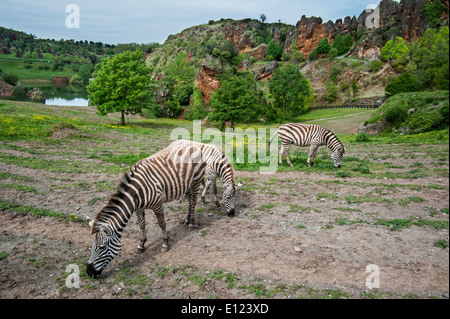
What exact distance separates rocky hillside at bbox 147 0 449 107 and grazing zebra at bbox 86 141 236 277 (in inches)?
246

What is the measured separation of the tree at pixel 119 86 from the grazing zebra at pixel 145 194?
28123 millimetres

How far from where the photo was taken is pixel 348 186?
1166cm

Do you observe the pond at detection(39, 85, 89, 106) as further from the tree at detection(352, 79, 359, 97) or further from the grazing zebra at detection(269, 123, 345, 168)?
the tree at detection(352, 79, 359, 97)

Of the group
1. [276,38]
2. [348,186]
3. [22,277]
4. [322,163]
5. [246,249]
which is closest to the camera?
[22,277]

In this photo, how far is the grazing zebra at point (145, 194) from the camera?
588 centimetres

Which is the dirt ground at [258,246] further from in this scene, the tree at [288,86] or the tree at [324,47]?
the tree at [324,47]

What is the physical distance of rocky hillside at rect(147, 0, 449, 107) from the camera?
36.0 meters

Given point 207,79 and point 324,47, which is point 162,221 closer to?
point 207,79


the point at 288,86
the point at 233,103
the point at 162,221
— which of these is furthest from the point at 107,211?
the point at 288,86

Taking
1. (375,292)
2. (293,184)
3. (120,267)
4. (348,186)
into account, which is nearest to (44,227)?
(120,267)

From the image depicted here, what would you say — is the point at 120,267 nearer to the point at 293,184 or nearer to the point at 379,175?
the point at 293,184

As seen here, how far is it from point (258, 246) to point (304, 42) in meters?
121

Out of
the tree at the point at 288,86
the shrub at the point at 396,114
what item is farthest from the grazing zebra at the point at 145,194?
the tree at the point at 288,86
